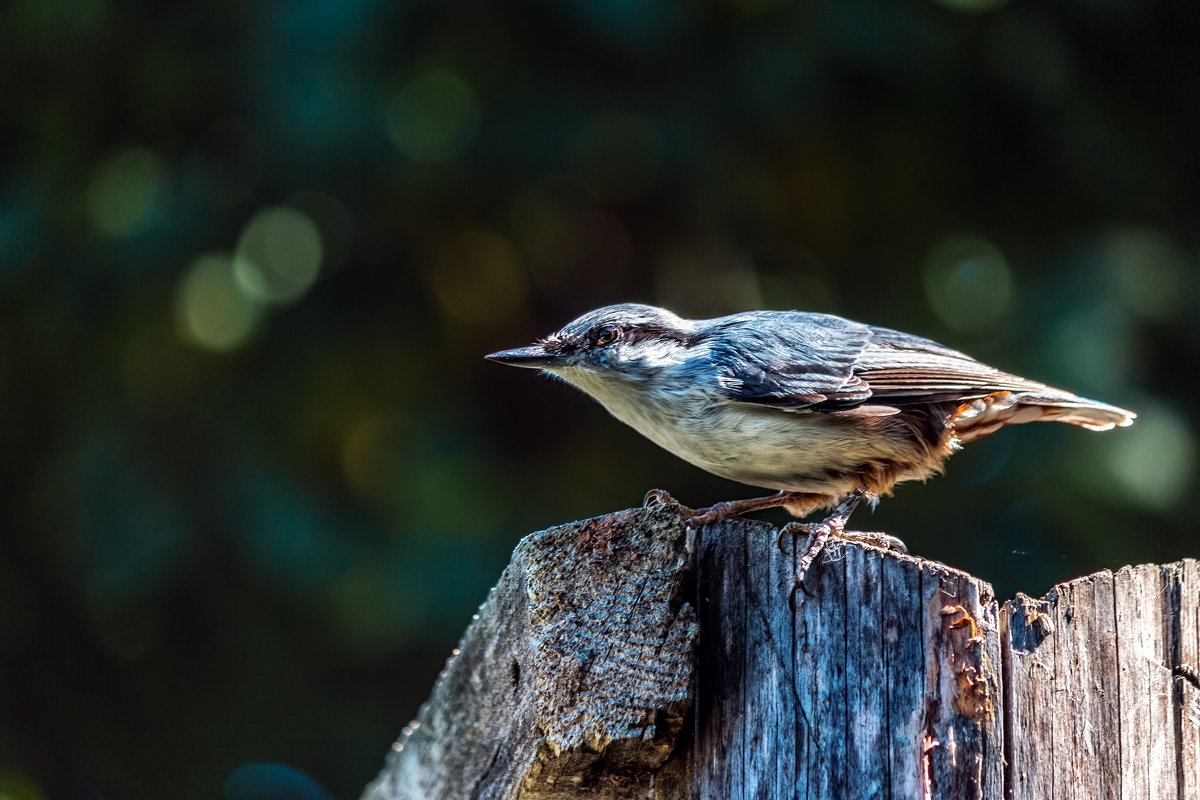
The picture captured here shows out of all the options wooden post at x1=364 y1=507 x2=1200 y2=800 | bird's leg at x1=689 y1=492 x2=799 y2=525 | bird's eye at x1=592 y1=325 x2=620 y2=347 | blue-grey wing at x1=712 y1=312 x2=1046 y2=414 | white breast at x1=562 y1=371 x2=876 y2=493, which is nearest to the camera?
wooden post at x1=364 y1=507 x2=1200 y2=800

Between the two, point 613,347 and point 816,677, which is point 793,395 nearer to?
point 613,347

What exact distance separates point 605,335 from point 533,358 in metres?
0.23

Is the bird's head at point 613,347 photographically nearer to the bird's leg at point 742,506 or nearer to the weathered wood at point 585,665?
the bird's leg at point 742,506

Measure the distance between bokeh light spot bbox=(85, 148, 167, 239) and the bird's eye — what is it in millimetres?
2082

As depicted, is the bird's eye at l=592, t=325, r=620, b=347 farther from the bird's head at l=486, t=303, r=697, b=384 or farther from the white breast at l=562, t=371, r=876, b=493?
the white breast at l=562, t=371, r=876, b=493

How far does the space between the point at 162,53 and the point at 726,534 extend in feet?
12.6

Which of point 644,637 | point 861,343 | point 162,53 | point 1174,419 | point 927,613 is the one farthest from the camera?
point 162,53

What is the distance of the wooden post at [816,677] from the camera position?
187 cm

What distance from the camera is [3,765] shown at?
208 inches

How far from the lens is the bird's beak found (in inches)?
132

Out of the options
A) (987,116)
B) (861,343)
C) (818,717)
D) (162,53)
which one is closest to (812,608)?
(818,717)

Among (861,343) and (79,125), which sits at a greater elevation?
(79,125)

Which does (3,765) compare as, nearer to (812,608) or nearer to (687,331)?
(687,331)

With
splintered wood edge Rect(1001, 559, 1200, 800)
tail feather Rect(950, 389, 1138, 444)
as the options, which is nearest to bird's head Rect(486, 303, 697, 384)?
tail feather Rect(950, 389, 1138, 444)
